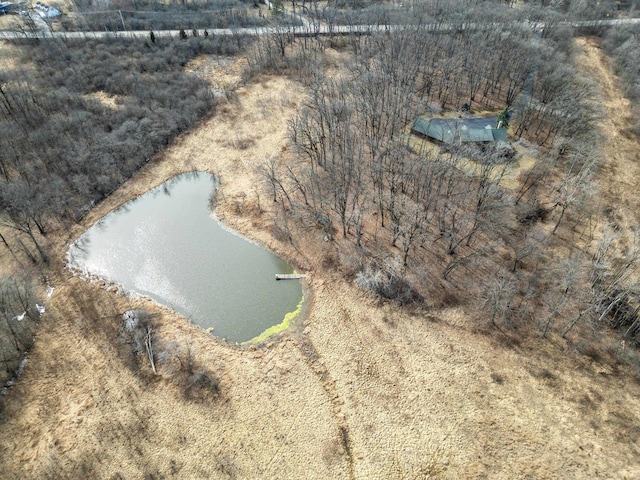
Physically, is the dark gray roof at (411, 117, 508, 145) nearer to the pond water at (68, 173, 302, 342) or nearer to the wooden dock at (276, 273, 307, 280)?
the wooden dock at (276, 273, 307, 280)

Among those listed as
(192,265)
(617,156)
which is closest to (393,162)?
(192,265)

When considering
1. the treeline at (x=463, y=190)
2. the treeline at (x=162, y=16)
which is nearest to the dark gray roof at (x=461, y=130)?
the treeline at (x=463, y=190)

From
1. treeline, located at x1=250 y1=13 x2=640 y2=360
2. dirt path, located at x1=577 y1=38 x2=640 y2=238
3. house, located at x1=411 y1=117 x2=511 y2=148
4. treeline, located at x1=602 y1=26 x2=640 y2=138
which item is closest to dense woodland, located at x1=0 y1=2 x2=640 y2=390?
treeline, located at x1=250 y1=13 x2=640 y2=360

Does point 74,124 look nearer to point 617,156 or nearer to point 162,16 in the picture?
point 162,16

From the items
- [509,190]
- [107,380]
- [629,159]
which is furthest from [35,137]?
[629,159]

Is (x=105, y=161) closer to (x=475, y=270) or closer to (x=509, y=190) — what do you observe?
(x=475, y=270)

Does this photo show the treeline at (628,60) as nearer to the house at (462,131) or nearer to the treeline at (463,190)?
the treeline at (463,190)

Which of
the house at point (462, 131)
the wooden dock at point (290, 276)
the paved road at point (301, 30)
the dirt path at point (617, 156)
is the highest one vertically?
the paved road at point (301, 30)
